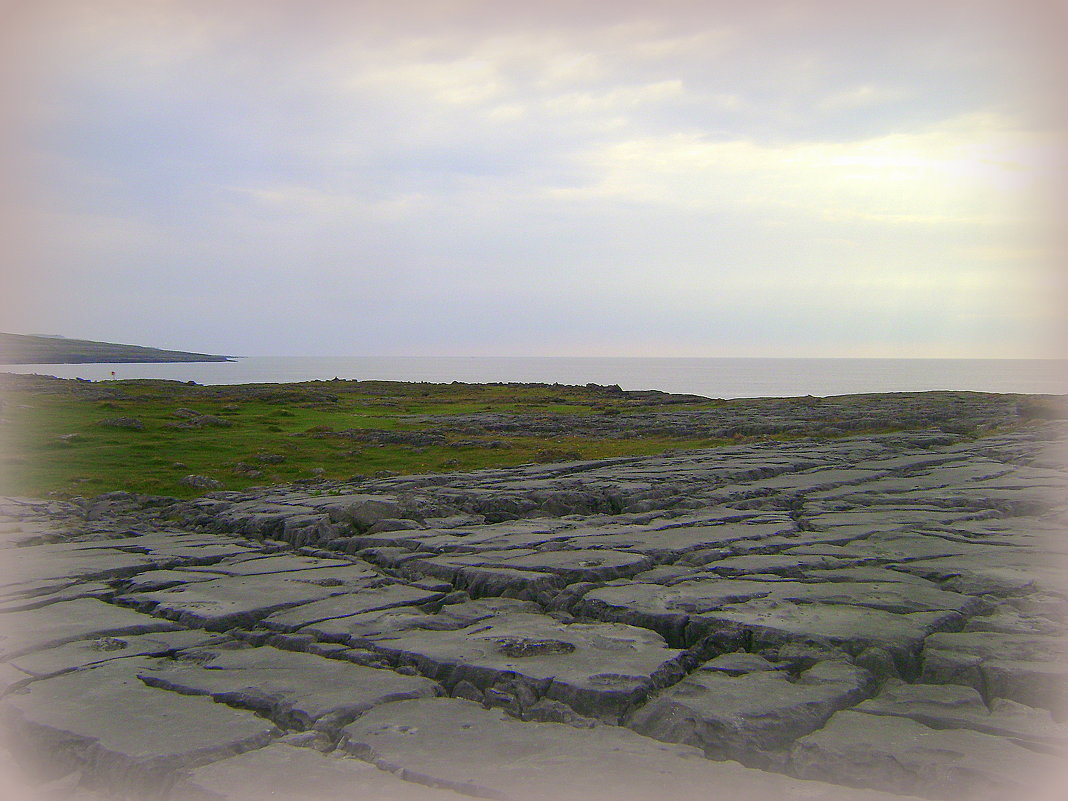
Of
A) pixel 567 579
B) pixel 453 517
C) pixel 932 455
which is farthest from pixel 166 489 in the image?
pixel 932 455

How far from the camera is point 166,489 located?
648 inches

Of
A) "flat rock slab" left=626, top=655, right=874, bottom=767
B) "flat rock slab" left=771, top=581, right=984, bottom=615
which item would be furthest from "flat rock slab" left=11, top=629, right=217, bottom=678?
"flat rock slab" left=771, top=581, right=984, bottom=615

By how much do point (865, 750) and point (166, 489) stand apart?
1562 centimetres

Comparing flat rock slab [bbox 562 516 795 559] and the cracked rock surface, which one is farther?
flat rock slab [bbox 562 516 795 559]

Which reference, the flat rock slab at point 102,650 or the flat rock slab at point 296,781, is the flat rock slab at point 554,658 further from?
the flat rock slab at point 102,650

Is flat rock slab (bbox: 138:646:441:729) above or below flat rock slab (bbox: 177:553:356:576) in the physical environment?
above

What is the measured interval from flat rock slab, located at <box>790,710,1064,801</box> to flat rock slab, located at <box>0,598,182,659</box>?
5.12 meters

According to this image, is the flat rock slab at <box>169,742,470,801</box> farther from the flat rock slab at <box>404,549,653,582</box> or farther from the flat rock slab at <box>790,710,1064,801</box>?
the flat rock slab at <box>404,549,653,582</box>

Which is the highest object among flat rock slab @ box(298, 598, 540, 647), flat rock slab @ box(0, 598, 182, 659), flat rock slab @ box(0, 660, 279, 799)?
flat rock slab @ box(298, 598, 540, 647)

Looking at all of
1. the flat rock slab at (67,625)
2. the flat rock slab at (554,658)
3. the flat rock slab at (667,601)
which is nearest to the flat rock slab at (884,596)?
the flat rock slab at (667,601)

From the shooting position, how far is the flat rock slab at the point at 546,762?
3574 mm

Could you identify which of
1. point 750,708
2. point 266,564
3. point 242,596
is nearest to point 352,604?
point 242,596

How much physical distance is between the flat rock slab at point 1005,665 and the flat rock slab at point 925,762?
2.48 ft

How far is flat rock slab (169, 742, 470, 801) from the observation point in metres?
3.61
